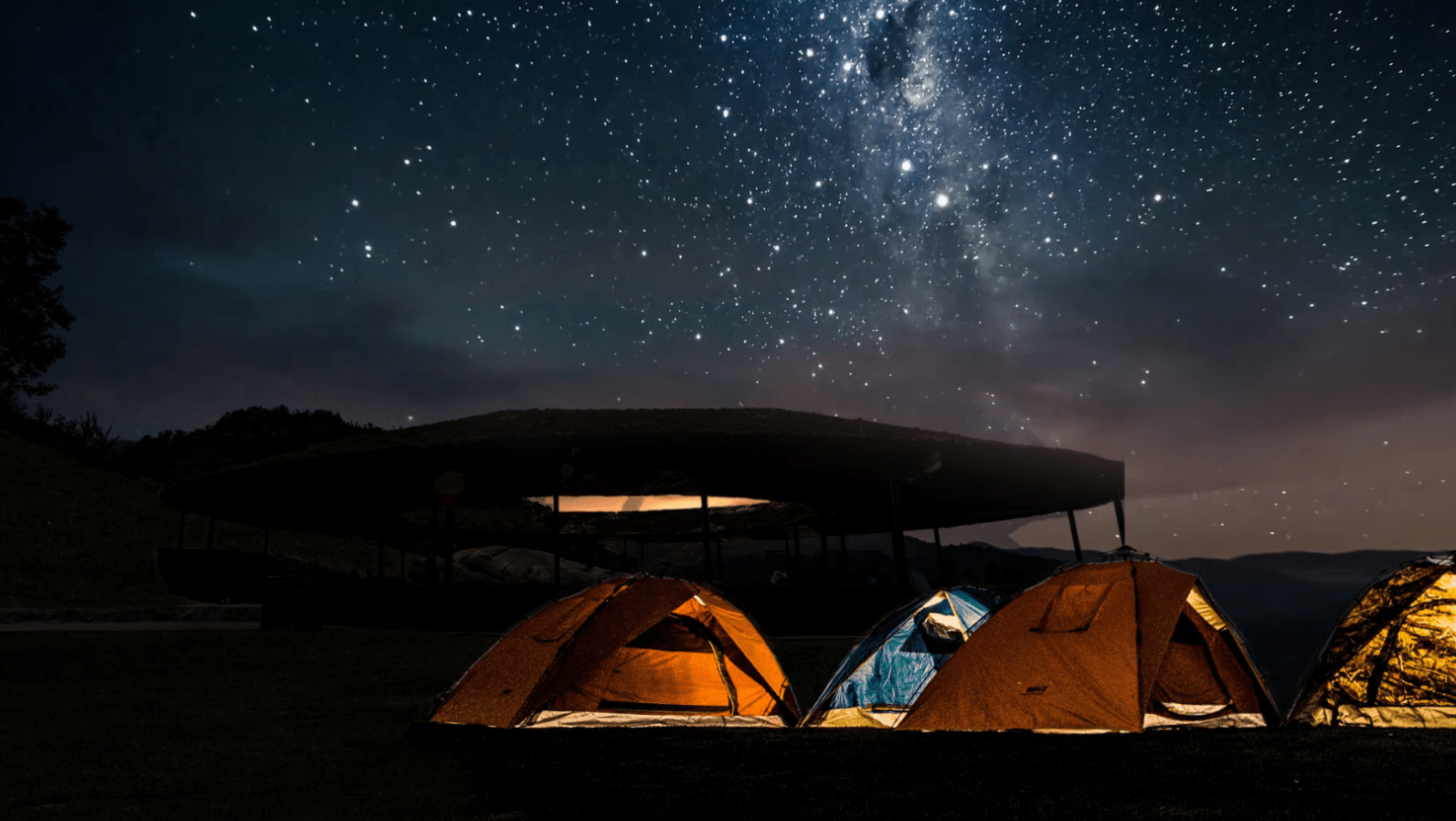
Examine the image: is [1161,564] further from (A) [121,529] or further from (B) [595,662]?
(A) [121,529]

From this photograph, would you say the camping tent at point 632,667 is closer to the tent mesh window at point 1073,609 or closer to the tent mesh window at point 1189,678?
the tent mesh window at point 1073,609

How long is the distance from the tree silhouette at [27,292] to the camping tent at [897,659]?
52507mm

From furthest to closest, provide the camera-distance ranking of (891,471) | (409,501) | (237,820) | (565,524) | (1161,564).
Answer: (565,524), (409,501), (891,471), (1161,564), (237,820)

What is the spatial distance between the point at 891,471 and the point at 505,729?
12.8m

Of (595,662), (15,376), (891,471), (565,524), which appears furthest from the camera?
(15,376)

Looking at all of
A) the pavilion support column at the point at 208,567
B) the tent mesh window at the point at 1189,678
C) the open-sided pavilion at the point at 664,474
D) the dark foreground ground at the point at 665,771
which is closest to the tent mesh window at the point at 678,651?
the dark foreground ground at the point at 665,771

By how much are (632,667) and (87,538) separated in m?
35.7

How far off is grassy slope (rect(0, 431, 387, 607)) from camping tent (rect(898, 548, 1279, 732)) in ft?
87.4

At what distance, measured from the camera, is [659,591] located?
340 inches

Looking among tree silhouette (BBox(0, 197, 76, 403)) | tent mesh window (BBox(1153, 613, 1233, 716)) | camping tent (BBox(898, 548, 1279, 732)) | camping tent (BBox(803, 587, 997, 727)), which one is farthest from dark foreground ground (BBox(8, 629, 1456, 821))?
tree silhouette (BBox(0, 197, 76, 403))

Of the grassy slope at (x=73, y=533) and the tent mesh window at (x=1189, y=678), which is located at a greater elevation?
the grassy slope at (x=73, y=533)

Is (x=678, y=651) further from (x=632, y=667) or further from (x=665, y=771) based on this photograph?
(x=665, y=771)

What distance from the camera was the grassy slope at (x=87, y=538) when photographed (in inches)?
1135

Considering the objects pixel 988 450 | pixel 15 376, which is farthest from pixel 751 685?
pixel 15 376
